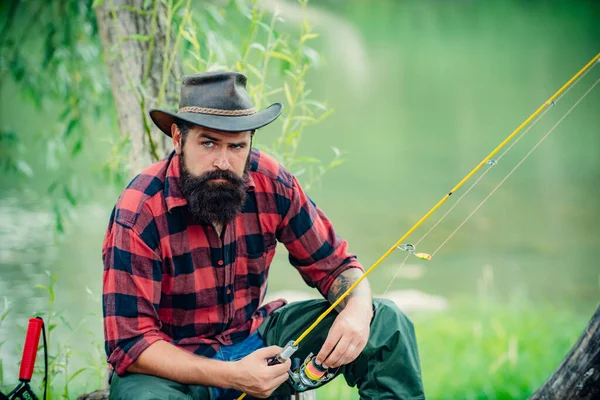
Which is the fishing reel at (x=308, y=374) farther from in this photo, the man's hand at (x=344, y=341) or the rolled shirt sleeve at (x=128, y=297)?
the rolled shirt sleeve at (x=128, y=297)

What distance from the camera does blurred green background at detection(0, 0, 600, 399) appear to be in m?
4.70

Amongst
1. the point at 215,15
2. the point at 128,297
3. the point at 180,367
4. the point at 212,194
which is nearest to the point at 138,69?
the point at 215,15

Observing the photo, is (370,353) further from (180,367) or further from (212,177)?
(212,177)

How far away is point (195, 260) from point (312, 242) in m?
0.43

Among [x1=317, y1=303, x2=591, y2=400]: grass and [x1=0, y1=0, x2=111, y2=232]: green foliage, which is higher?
[x1=0, y1=0, x2=111, y2=232]: green foliage

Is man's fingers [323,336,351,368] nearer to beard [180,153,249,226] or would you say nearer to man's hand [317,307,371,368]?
man's hand [317,307,371,368]

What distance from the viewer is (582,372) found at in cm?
203

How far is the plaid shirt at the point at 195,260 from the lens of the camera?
2.07 m

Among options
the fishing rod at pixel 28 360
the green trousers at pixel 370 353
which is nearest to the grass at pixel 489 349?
the green trousers at pixel 370 353

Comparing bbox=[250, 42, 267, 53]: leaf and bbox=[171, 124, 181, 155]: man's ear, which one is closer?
bbox=[171, 124, 181, 155]: man's ear

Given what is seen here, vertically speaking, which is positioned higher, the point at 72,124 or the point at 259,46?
the point at 259,46

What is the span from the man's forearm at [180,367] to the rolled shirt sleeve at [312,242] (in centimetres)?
53

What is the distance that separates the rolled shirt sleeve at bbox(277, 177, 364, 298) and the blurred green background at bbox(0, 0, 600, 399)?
3.88 feet

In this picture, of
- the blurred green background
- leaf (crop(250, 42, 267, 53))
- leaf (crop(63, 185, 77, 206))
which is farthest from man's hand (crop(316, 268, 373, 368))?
leaf (crop(63, 185, 77, 206))
